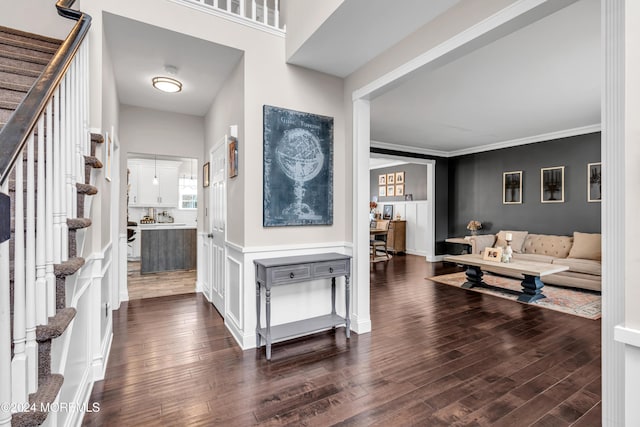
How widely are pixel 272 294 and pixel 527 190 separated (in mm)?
6061

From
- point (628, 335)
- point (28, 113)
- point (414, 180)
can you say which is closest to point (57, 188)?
point (28, 113)

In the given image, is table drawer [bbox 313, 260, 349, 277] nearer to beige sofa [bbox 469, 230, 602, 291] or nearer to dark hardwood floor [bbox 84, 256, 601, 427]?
dark hardwood floor [bbox 84, 256, 601, 427]

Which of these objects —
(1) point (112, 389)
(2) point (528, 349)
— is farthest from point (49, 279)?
(2) point (528, 349)

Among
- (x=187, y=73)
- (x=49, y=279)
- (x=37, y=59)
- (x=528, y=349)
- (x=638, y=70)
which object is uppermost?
(x=187, y=73)

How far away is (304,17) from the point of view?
2650mm

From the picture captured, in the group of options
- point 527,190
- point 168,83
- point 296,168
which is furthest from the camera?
point 527,190

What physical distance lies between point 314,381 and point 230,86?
2931 mm

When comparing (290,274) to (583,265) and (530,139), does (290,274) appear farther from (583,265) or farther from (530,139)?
(530,139)

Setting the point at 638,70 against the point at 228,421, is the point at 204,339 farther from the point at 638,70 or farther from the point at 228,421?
the point at 638,70

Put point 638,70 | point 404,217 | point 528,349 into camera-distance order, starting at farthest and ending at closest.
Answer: point 404,217
point 528,349
point 638,70

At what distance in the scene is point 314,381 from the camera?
228cm

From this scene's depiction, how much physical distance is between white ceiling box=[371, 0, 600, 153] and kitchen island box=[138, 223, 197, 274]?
172 inches

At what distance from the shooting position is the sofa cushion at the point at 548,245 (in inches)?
218

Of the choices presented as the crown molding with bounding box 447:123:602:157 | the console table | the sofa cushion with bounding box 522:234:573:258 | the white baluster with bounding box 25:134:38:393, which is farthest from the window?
the sofa cushion with bounding box 522:234:573:258
